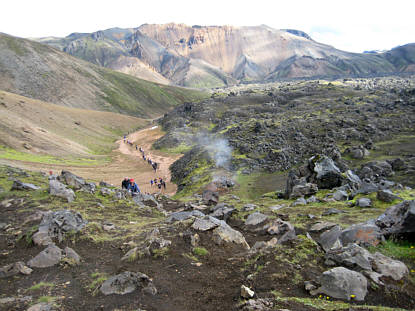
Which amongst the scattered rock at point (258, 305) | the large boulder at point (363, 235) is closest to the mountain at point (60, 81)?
the large boulder at point (363, 235)

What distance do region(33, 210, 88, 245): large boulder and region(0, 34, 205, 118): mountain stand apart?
143 m

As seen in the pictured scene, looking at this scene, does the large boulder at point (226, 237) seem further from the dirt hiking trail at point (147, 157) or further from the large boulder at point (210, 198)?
the dirt hiking trail at point (147, 157)

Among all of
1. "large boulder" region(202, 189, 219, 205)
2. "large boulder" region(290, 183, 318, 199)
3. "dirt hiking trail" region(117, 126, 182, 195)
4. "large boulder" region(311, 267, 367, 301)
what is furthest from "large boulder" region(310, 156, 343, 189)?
"dirt hiking trail" region(117, 126, 182, 195)

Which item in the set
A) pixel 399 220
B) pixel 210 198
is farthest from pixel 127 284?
pixel 210 198

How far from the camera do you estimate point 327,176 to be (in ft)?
87.2

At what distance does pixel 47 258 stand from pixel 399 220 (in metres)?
15.8

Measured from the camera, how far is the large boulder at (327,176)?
86.2 ft

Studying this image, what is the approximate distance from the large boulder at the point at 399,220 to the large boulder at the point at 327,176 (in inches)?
550

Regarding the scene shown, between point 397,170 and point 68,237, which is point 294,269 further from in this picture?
point 397,170

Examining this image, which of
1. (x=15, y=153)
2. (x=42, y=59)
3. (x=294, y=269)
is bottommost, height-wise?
(x=15, y=153)

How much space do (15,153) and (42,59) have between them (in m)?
135

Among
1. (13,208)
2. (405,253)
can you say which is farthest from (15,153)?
(405,253)

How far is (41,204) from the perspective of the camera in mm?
18625

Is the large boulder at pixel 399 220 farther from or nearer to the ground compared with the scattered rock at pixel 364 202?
farther from the ground
